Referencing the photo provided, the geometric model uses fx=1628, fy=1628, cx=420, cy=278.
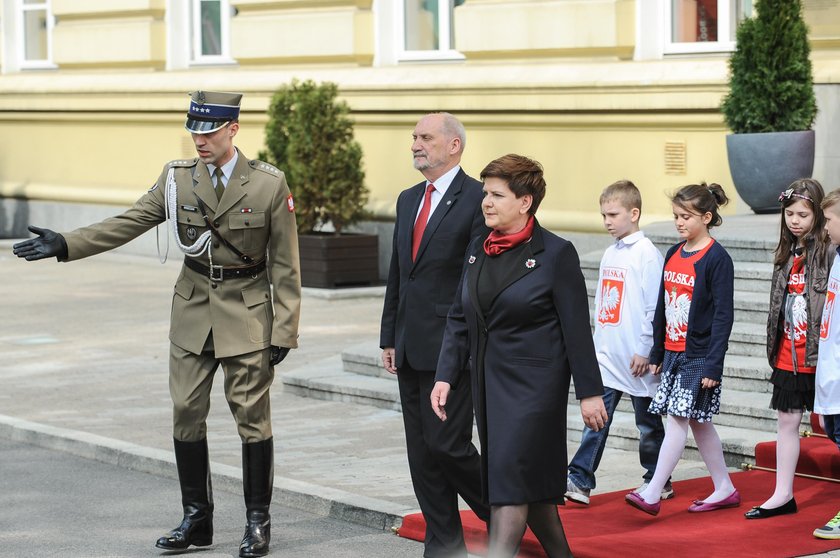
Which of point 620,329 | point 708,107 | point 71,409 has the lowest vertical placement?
point 71,409

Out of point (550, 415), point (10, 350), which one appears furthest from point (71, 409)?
point (550, 415)

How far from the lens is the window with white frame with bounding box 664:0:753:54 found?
46.6 ft

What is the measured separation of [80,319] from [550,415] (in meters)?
9.33

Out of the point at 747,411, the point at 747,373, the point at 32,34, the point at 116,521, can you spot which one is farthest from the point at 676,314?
the point at 32,34

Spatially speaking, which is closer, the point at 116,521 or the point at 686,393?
the point at 686,393

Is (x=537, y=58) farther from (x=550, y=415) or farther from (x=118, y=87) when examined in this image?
(x=550, y=415)

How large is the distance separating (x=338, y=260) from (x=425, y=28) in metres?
2.84

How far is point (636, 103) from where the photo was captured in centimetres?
1426

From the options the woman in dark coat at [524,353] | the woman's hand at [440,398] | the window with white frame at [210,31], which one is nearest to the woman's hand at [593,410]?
the woman in dark coat at [524,353]

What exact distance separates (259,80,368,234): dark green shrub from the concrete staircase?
4.62 metres

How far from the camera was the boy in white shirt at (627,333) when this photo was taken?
7430mm

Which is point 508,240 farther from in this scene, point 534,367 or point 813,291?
point 813,291

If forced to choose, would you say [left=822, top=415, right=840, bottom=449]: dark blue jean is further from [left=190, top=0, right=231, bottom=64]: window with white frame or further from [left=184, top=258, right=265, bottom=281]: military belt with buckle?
[left=190, top=0, right=231, bottom=64]: window with white frame

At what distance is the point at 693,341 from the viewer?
7164 mm
